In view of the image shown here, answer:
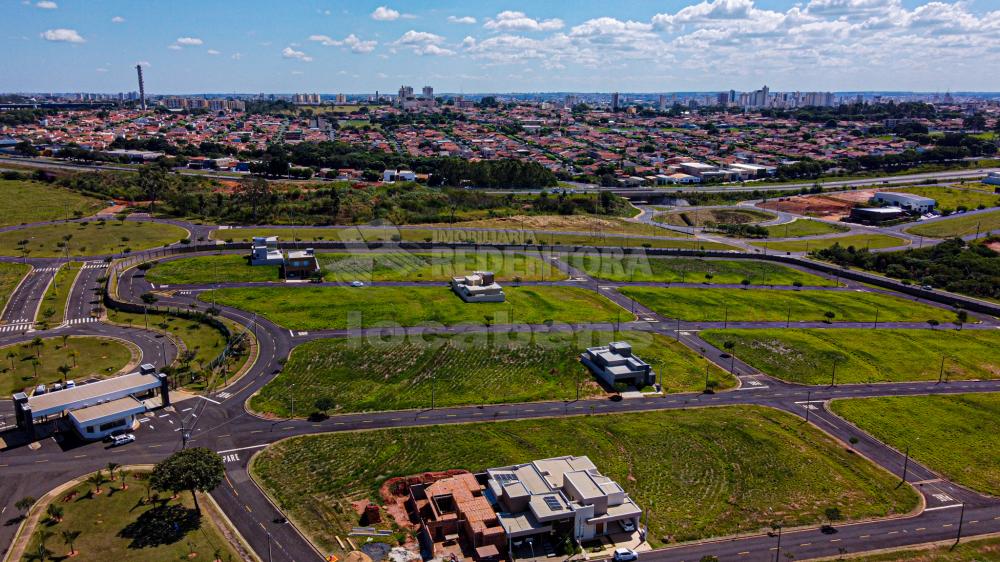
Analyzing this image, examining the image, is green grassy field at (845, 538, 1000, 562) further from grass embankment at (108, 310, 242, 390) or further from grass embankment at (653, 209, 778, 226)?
grass embankment at (653, 209, 778, 226)

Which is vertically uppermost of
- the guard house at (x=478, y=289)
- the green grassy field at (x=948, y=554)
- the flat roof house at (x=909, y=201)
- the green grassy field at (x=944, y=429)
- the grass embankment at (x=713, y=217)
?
the flat roof house at (x=909, y=201)

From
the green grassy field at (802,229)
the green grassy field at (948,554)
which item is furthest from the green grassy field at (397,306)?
the green grassy field at (802,229)

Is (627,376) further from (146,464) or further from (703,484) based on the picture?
(146,464)

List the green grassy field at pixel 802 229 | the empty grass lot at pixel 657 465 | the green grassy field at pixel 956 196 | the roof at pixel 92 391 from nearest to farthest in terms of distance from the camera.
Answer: the empty grass lot at pixel 657 465 < the roof at pixel 92 391 < the green grassy field at pixel 802 229 < the green grassy field at pixel 956 196

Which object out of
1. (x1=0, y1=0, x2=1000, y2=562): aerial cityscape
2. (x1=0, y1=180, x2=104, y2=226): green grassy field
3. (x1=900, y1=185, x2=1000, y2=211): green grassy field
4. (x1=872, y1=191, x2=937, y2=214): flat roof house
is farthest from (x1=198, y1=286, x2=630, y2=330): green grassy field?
(x1=900, y1=185, x2=1000, y2=211): green grassy field

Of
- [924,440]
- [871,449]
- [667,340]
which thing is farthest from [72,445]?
[924,440]

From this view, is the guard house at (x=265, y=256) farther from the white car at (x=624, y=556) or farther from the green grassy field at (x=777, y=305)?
the white car at (x=624, y=556)
